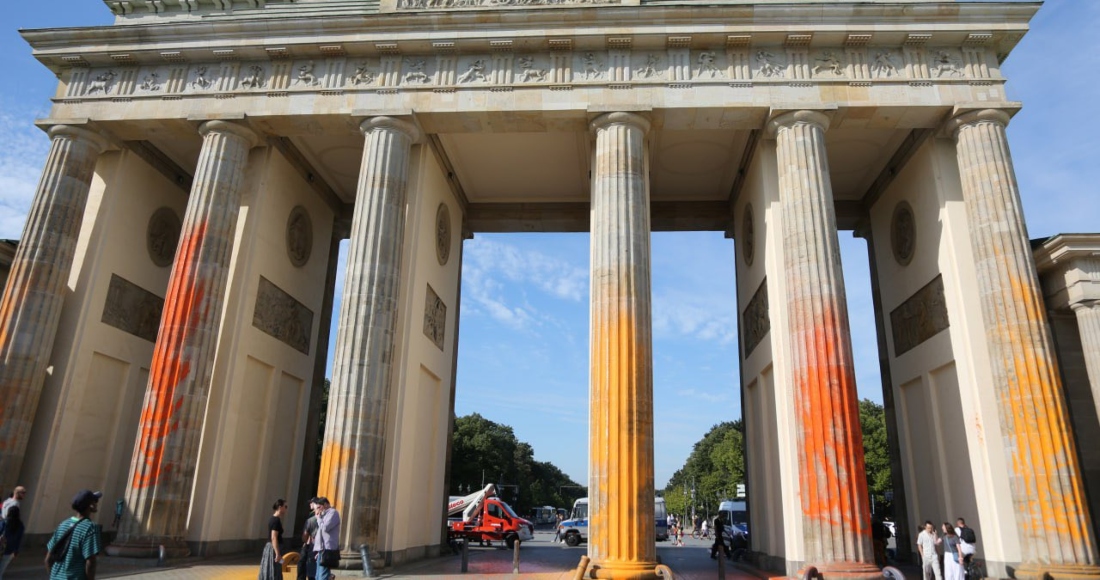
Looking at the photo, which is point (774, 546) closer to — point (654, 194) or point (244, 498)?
point (654, 194)

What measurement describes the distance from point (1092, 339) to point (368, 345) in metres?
17.1

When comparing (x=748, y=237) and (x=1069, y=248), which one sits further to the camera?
(x=748, y=237)

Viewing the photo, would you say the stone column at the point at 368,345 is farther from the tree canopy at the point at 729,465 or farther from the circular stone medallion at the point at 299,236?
the tree canopy at the point at 729,465

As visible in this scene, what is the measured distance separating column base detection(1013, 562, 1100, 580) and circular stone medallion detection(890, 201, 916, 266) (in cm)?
826

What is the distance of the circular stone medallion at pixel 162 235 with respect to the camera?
19.4 meters

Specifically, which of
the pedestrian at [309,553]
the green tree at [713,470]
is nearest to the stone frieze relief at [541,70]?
the pedestrian at [309,553]

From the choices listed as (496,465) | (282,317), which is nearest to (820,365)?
(282,317)

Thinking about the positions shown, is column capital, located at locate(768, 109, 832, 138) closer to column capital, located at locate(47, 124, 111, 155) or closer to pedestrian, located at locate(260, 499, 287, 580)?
pedestrian, located at locate(260, 499, 287, 580)

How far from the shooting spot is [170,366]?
14852 mm

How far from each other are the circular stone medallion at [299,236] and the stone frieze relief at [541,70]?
4267 mm

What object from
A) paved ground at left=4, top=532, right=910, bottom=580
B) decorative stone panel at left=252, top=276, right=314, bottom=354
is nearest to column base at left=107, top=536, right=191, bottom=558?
paved ground at left=4, top=532, right=910, bottom=580

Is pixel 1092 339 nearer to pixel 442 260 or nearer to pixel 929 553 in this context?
pixel 929 553

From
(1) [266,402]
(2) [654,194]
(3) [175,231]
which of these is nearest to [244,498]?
(1) [266,402]

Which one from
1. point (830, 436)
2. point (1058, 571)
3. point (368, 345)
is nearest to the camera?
point (1058, 571)
